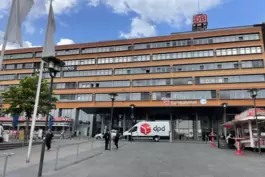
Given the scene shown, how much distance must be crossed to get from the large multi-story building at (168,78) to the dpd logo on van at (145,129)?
918 cm

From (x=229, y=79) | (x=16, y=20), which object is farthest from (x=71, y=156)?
(x=229, y=79)

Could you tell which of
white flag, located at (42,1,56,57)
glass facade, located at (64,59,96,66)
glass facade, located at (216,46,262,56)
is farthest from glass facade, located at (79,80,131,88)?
white flag, located at (42,1,56,57)

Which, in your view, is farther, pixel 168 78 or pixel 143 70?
pixel 143 70

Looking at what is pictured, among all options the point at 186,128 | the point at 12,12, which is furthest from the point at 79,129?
the point at 12,12

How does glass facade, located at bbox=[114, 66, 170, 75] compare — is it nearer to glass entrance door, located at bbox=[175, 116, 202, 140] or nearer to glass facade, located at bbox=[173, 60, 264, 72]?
glass facade, located at bbox=[173, 60, 264, 72]

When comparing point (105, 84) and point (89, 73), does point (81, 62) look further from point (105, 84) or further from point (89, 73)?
point (105, 84)

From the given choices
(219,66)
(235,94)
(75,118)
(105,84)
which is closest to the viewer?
(235,94)

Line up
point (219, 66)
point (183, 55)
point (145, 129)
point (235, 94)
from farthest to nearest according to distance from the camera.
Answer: point (183, 55) < point (219, 66) < point (235, 94) < point (145, 129)

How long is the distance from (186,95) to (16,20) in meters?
37.1

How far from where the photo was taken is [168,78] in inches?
1718

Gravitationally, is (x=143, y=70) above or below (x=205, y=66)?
below

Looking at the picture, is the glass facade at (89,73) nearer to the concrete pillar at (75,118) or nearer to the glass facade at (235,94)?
the concrete pillar at (75,118)

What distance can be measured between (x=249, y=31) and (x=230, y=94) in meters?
13.6

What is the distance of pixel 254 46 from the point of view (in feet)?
135
